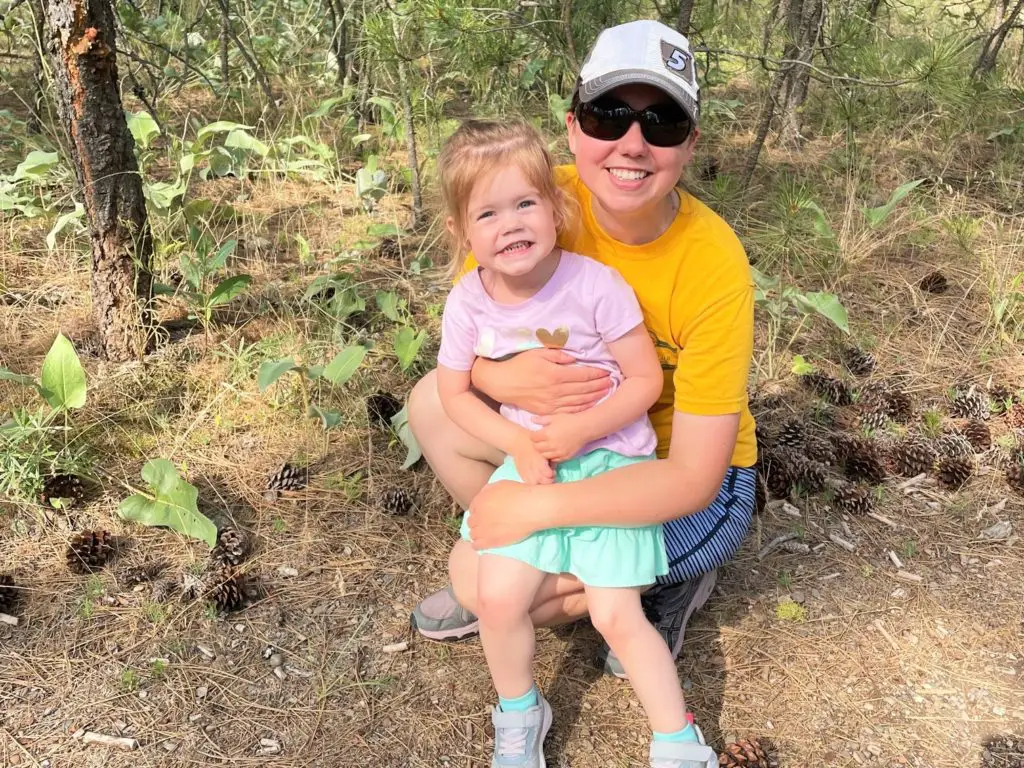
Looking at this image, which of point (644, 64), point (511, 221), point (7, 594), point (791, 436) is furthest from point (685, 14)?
point (7, 594)

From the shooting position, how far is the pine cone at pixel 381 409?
236 centimetres

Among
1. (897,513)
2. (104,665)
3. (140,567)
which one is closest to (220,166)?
(140,567)

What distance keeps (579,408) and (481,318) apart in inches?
10.2

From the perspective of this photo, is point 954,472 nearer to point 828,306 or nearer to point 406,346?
point 828,306

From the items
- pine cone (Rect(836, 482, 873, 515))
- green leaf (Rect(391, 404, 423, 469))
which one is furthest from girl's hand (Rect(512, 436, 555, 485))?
pine cone (Rect(836, 482, 873, 515))

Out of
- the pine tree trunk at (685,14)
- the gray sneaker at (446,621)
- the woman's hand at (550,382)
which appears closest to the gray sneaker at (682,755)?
the gray sneaker at (446,621)

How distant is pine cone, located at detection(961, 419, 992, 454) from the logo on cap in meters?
1.57

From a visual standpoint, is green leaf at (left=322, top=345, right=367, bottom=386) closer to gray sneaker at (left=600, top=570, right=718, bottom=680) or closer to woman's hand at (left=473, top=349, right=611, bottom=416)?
woman's hand at (left=473, top=349, right=611, bottom=416)

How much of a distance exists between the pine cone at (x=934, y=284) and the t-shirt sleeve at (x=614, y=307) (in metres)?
2.06

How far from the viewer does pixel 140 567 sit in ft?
6.33

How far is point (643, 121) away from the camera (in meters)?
1.39

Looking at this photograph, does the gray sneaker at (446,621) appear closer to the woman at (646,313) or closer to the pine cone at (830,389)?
the woman at (646,313)

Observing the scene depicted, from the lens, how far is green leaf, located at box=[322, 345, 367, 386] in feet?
6.92

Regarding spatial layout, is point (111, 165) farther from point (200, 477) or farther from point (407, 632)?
point (407, 632)
